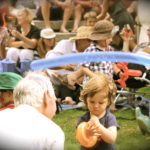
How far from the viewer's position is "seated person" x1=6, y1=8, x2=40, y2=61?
383 cm

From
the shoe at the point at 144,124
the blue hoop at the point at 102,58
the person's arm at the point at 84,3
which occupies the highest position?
the person's arm at the point at 84,3

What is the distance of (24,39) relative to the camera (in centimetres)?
383

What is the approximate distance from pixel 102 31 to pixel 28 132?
207cm

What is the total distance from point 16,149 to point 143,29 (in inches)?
102

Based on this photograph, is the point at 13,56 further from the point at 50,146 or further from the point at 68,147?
the point at 50,146

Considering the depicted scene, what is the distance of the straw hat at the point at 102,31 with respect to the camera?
3.25 meters

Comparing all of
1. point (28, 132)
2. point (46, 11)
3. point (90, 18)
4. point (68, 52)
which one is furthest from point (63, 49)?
point (28, 132)

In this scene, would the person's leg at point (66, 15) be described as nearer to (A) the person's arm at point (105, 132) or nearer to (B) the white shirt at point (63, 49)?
(B) the white shirt at point (63, 49)

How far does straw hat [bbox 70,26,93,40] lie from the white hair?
203 centimetres

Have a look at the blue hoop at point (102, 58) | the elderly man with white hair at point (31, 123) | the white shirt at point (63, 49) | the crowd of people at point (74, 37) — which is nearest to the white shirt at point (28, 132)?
the elderly man with white hair at point (31, 123)

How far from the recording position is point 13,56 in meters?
3.92

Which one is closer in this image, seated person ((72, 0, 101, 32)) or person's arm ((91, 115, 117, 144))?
person's arm ((91, 115, 117, 144))

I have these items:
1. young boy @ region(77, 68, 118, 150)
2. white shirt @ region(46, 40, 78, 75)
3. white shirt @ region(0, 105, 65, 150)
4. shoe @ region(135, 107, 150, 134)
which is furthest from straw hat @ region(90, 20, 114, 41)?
white shirt @ region(0, 105, 65, 150)

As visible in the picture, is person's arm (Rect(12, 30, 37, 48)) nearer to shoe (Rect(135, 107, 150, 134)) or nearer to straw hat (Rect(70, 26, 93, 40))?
straw hat (Rect(70, 26, 93, 40))
